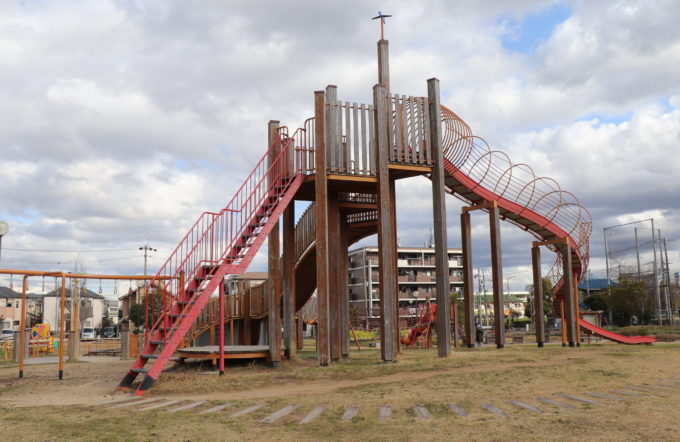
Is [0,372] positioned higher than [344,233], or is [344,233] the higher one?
[344,233]

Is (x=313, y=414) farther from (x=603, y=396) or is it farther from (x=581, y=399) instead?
(x=603, y=396)

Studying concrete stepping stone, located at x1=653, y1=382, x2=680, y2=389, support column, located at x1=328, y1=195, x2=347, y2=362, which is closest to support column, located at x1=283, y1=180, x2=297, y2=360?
support column, located at x1=328, y1=195, x2=347, y2=362

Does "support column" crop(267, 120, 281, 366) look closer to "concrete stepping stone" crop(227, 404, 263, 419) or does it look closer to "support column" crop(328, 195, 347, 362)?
"support column" crop(328, 195, 347, 362)

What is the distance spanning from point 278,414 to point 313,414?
0.56 meters

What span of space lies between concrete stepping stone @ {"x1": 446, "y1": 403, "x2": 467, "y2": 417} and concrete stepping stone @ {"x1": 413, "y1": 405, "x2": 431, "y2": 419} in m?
0.41

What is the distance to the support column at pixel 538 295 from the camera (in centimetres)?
2492

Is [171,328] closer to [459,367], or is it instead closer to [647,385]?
[459,367]

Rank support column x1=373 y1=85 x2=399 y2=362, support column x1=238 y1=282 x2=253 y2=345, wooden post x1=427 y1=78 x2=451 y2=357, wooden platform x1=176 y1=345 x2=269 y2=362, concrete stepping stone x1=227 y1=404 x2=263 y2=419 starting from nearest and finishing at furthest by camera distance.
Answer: concrete stepping stone x1=227 y1=404 x2=263 y2=419
support column x1=373 y1=85 x2=399 y2=362
wooden platform x1=176 y1=345 x2=269 y2=362
wooden post x1=427 y1=78 x2=451 y2=357
support column x1=238 y1=282 x2=253 y2=345

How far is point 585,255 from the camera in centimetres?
2780

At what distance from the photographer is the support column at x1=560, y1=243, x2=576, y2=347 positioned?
25109mm

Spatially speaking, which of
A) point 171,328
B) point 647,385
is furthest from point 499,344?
point 171,328

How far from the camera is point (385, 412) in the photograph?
922 cm

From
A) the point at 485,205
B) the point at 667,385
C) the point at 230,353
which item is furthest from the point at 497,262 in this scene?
the point at 667,385

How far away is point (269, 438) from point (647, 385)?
8.28 m
